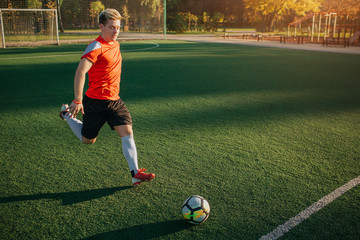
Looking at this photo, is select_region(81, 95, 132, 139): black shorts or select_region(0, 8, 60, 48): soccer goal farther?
select_region(0, 8, 60, 48): soccer goal

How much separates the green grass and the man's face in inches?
65.1

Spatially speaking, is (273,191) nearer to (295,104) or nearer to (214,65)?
(295,104)

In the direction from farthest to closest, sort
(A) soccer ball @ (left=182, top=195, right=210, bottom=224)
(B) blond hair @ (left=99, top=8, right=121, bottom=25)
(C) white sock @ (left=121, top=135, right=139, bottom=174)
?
1. (C) white sock @ (left=121, top=135, right=139, bottom=174)
2. (B) blond hair @ (left=99, top=8, right=121, bottom=25)
3. (A) soccer ball @ (left=182, top=195, right=210, bottom=224)

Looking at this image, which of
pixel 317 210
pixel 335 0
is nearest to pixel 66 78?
pixel 317 210

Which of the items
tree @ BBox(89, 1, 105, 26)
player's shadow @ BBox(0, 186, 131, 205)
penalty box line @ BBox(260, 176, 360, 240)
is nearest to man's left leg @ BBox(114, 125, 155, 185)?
player's shadow @ BBox(0, 186, 131, 205)

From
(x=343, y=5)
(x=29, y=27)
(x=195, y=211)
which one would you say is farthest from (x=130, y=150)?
(x=343, y=5)

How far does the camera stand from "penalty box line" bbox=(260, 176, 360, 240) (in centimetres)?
276

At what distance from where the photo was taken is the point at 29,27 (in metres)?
24.5

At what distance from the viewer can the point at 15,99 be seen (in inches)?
297

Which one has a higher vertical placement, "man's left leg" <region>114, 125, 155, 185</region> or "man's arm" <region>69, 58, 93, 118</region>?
"man's arm" <region>69, 58, 93, 118</region>

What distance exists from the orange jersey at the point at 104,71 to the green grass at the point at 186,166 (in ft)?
3.40

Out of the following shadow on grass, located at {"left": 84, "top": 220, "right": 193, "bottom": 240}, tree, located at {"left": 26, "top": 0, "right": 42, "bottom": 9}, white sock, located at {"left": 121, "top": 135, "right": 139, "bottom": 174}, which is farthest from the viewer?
tree, located at {"left": 26, "top": 0, "right": 42, "bottom": 9}

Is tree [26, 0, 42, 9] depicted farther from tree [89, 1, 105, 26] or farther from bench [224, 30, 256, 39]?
bench [224, 30, 256, 39]

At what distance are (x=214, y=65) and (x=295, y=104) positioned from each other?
7.10m
